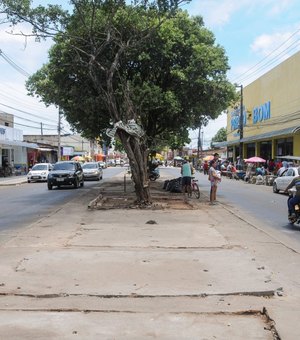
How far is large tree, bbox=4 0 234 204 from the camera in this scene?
18922 millimetres

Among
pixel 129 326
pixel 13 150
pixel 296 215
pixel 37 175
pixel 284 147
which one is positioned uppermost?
pixel 284 147

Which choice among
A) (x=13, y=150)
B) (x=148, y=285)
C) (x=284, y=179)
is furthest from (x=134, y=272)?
(x=13, y=150)

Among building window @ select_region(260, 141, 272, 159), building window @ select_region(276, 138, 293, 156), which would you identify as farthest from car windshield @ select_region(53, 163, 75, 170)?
building window @ select_region(260, 141, 272, 159)

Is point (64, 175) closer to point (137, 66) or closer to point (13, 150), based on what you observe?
point (137, 66)

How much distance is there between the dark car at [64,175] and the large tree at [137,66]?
13.1 feet

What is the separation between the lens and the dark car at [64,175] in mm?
28938

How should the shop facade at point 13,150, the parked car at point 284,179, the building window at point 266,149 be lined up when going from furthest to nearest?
the shop facade at point 13,150 < the building window at point 266,149 < the parked car at point 284,179

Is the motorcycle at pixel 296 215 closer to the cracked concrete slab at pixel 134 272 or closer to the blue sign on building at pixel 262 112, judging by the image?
the cracked concrete slab at pixel 134 272

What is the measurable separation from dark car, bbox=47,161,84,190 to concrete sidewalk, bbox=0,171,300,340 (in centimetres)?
1749

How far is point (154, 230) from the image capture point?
11680 millimetres

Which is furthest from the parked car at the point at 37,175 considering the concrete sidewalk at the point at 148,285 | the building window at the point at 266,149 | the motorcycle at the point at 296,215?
the motorcycle at the point at 296,215

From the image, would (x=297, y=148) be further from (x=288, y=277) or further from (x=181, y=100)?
(x=288, y=277)

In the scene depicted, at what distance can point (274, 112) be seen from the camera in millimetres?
42812

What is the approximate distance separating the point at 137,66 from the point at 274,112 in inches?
883
